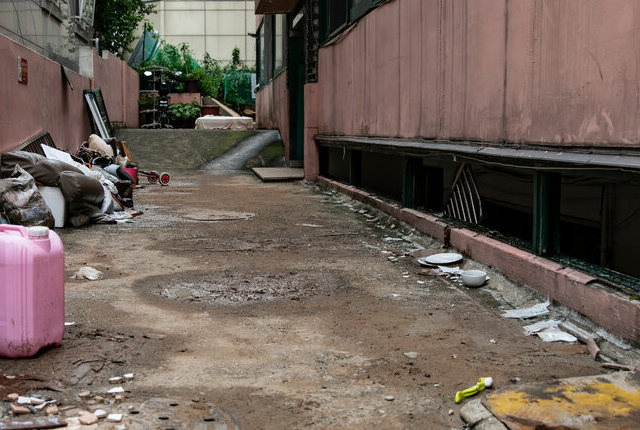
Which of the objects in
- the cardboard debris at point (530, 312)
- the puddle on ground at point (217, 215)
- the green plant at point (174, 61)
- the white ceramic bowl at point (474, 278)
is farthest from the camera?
the green plant at point (174, 61)

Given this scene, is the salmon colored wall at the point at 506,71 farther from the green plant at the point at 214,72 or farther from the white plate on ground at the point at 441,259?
the green plant at the point at 214,72

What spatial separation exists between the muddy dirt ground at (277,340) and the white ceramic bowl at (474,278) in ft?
0.29

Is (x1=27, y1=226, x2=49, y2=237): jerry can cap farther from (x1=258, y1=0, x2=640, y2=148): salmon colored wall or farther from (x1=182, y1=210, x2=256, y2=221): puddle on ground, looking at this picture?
(x1=182, y1=210, x2=256, y2=221): puddle on ground

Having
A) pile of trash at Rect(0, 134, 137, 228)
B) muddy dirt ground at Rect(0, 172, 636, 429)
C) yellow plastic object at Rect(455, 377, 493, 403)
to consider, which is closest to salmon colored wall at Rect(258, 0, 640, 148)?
muddy dirt ground at Rect(0, 172, 636, 429)

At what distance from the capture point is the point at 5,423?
2.56 m

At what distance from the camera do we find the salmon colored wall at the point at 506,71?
12.3 ft

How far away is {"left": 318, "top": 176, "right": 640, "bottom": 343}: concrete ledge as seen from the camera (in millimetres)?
3443

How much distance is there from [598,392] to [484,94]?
315 cm

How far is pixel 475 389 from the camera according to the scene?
298cm

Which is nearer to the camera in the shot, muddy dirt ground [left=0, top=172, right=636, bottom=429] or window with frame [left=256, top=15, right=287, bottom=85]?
muddy dirt ground [left=0, top=172, right=636, bottom=429]

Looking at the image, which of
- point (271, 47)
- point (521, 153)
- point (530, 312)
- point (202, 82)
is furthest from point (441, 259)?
point (202, 82)

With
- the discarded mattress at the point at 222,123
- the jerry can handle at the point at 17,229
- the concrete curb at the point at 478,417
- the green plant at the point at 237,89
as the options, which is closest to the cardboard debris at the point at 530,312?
the concrete curb at the point at 478,417

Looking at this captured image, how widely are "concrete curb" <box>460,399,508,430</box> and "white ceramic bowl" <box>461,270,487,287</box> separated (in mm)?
2109

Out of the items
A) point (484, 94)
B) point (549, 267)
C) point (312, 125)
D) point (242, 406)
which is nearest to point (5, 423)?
point (242, 406)
